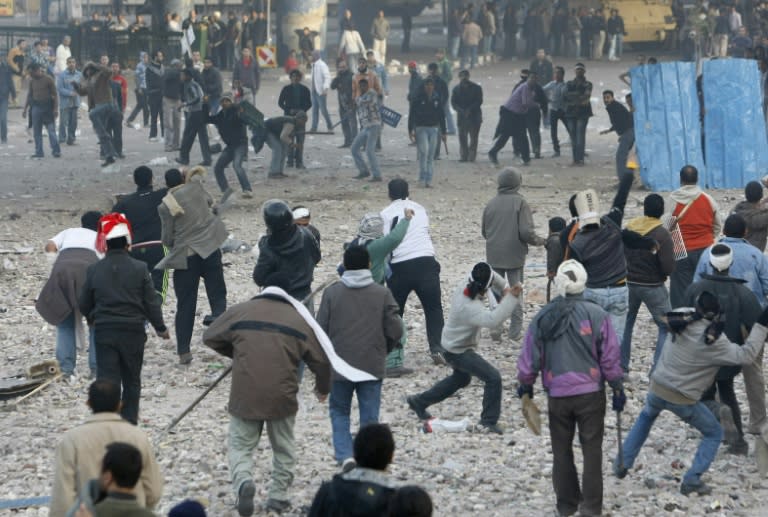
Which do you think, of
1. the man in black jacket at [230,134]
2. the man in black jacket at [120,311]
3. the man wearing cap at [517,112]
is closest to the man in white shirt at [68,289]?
A: the man in black jacket at [120,311]

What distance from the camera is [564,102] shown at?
21406mm

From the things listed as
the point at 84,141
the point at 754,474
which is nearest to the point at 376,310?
the point at 754,474

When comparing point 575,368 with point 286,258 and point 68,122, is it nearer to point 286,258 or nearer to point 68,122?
point 286,258

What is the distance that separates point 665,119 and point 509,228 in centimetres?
814

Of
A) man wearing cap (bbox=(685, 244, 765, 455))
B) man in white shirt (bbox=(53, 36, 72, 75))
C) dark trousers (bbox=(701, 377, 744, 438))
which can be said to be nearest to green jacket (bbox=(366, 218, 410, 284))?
man wearing cap (bbox=(685, 244, 765, 455))

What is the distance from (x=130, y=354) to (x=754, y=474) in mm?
3771

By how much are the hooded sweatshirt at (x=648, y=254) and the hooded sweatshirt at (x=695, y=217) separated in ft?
2.78

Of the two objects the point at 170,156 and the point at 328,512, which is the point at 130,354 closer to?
the point at 328,512

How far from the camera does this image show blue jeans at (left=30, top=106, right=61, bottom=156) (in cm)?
2245

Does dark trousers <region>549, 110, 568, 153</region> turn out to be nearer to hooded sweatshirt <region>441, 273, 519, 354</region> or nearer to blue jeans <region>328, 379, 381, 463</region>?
hooded sweatshirt <region>441, 273, 519, 354</region>

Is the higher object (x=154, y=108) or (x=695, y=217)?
(x=154, y=108)

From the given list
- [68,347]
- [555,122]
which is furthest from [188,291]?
[555,122]

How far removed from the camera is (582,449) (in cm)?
755

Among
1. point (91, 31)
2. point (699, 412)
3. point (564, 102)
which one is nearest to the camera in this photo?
point (699, 412)
